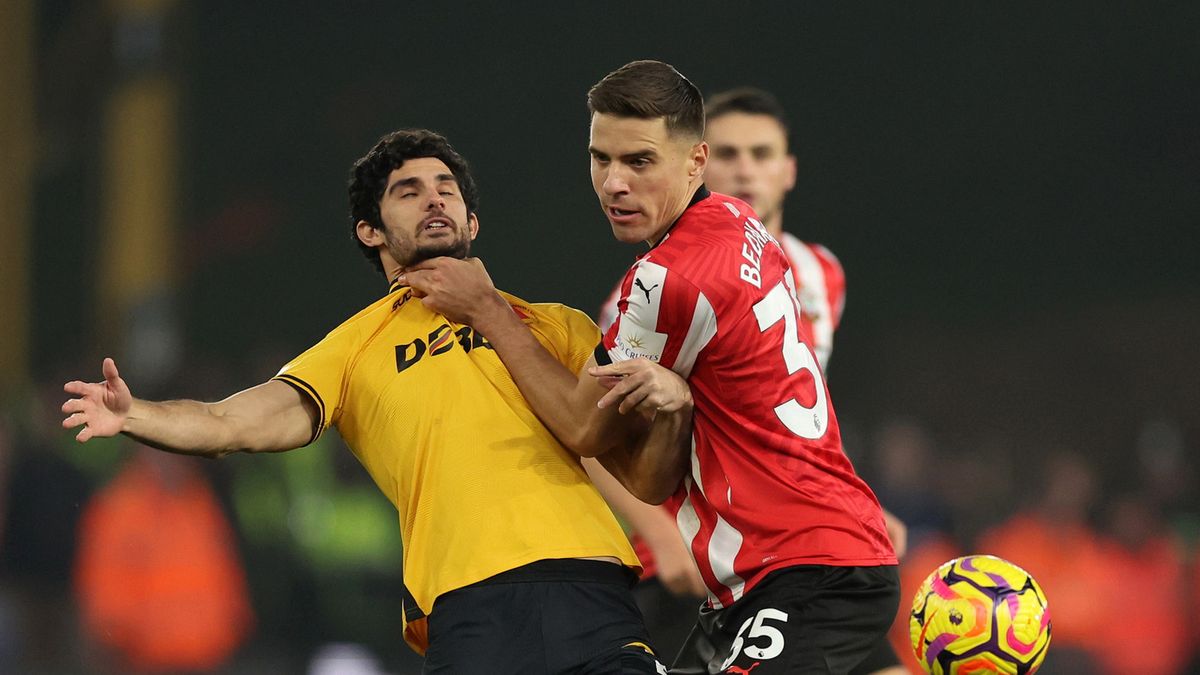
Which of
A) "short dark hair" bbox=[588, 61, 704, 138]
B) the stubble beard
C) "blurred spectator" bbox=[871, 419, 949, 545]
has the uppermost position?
"short dark hair" bbox=[588, 61, 704, 138]

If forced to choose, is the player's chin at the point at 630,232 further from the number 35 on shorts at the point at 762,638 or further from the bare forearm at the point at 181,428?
the bare forearm at the point at 181,428

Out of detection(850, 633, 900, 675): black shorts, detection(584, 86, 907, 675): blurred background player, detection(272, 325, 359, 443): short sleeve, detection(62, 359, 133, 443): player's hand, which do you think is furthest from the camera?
detection(584, 86, 907, 675): blurred background player

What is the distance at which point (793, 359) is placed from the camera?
357 centimetres

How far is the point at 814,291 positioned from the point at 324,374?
2.19 m

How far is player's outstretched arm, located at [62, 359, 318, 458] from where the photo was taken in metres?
3.40

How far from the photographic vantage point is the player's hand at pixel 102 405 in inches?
132

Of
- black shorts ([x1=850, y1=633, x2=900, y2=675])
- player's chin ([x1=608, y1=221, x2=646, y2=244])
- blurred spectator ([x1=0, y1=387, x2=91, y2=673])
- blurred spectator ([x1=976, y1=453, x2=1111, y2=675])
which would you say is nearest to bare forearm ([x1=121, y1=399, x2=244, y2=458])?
player's chin ([x1=608, y1=221, x2=646, y2=244])

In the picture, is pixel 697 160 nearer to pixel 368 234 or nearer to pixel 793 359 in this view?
pixel 793 359

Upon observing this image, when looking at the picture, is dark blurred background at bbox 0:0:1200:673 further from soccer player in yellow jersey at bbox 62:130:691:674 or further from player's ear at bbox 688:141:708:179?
player's ear at bbox 688:141:708:179

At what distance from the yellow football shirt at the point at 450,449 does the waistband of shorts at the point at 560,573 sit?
0.02m

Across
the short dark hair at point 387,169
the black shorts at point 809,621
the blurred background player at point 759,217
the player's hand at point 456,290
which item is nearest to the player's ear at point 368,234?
the short dark hair at point 387,169

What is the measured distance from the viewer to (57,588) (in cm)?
1029

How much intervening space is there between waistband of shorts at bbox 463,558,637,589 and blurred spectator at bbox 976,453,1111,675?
725 cm

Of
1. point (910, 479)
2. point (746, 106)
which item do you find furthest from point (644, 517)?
point (910, 479)
